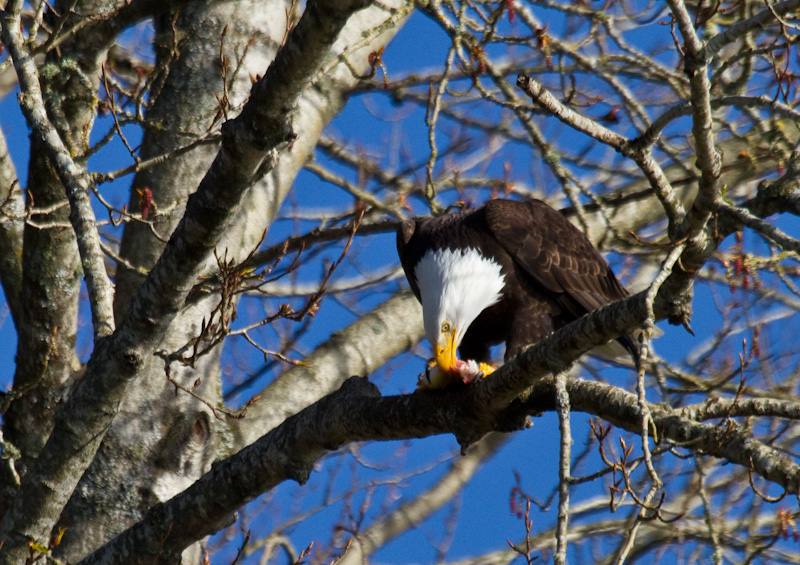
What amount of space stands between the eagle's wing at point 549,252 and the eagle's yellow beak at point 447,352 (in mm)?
604

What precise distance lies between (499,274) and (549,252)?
30 cm

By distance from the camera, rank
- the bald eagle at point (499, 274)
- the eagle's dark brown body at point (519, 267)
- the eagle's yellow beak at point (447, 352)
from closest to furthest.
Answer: the eagle's yellow beak at point (447, 352), the bald eagle at point (499, 274), the eagle's dark brown body at point (519, 267)

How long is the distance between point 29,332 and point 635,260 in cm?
430

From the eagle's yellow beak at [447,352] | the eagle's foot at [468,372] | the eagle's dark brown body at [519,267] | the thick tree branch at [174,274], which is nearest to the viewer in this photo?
the thick tree branch at [174,274]

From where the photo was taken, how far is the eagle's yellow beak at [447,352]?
3.50m

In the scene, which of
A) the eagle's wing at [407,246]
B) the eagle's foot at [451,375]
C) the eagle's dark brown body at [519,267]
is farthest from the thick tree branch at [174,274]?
the eagle's wing at [407,246]

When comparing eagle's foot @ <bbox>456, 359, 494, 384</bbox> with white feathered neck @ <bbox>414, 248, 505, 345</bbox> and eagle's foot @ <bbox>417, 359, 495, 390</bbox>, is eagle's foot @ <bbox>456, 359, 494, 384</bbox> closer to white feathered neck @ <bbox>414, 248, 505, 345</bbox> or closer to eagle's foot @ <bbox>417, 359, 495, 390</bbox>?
eagle's foot @ <bbox>417, 359, 495, 390</bbox>

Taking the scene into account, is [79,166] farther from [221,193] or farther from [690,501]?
[690,501]

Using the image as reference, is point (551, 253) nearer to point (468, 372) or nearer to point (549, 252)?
point (549, 252)

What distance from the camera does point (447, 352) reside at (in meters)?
3.67

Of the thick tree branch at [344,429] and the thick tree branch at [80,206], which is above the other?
the thick tree branch at [80,206]

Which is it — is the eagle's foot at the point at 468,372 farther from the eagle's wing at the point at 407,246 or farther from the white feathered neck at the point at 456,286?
the eagle's wing at the point at 407,246

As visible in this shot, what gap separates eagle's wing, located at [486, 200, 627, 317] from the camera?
4234mm

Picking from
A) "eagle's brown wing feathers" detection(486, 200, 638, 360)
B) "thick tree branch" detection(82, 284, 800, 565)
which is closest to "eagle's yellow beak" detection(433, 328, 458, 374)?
"thick tree branch" detection(82, 284, 800, 565)
